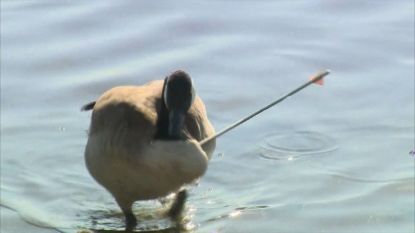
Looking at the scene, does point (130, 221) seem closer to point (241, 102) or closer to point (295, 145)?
point (295, 145)

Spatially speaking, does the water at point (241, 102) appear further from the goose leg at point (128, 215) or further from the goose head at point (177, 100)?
the goose head at point (177, 100)

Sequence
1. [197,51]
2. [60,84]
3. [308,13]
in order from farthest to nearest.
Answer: [308,13] → [197,51] → [60,84]

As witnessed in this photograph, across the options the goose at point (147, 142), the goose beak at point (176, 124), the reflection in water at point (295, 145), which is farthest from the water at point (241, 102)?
the goose beak at point (176, 124)

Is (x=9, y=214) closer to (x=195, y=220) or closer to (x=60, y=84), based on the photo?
(x=195, y=220)

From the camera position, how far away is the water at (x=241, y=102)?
7.03 m

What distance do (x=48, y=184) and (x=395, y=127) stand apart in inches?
100

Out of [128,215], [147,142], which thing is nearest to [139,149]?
[147,142]

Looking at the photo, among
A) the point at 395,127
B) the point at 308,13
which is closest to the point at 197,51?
the point at 308,13

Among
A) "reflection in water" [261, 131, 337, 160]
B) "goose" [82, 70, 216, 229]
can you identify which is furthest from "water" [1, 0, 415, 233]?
"goose" [82, 70, 216, 229]

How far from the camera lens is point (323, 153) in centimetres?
778

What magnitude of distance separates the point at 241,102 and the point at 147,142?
264cm

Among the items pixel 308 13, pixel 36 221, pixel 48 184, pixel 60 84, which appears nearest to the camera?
pixel 36 221

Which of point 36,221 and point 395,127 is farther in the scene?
point 395,127

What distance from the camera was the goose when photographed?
6152 millimetres
